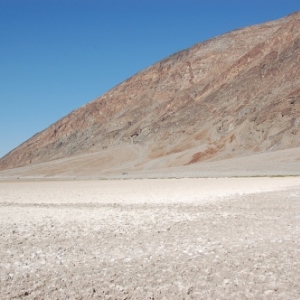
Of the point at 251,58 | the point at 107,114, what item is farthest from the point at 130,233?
the point at 107,114

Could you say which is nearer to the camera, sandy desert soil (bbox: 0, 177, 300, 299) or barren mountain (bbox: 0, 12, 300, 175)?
sandy desert soil (bbox: 0, 177, 300, 299)

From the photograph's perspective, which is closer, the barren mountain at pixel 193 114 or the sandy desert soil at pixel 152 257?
the sandy desert soil at pixel 152 257

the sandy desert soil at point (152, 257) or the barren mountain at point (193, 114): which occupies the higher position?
the barren mountain at point (193, 114)

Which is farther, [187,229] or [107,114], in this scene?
[107,114]

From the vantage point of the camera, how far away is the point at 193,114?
79.0 meters

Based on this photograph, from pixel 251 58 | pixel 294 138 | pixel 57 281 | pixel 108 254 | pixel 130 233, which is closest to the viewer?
pixel 57 281

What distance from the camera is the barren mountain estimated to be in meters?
63.1

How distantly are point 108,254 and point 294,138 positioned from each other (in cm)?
5348

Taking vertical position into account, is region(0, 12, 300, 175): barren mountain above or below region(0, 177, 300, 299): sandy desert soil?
above

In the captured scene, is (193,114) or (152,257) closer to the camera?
(152,257)

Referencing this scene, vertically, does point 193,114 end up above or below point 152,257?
above

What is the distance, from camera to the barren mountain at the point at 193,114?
207 ft

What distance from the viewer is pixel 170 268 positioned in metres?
6.09

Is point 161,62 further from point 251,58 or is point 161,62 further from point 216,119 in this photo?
point 216,119
